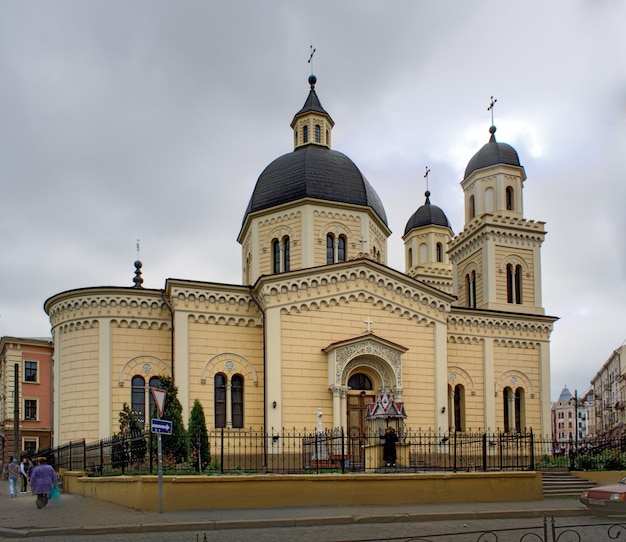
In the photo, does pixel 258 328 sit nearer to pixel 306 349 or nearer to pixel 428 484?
pixel 306 349

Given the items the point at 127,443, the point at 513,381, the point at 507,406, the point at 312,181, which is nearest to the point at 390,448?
the point at 127,443

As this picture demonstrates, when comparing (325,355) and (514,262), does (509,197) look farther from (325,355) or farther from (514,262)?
(325,355)

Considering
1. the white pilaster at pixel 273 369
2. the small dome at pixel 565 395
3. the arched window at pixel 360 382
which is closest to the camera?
the white pilaster at pixel 273 369

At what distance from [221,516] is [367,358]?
14694mm

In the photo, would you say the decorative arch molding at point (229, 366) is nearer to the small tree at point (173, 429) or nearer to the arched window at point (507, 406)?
the small tree at point (173, 429)

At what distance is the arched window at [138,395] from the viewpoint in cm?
2888

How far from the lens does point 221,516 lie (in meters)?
15.3

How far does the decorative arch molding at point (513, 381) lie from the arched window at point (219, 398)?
13.3 m

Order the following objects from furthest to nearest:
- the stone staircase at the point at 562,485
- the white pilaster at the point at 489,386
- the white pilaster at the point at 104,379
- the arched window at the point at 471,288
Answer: the arched window at the point at 471,288, the white pilaster at the point at 489,386, the white pilaster at the point at 104,379, the stone staircase at the point at 562,485

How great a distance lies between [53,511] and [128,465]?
13.7ft

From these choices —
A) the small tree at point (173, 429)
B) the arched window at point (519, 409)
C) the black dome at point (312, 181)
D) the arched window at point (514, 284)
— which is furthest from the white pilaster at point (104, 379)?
the arched window at point (514, 284)

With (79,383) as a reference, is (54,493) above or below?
below

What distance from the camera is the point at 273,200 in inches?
1371

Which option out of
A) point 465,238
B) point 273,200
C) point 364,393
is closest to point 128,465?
point 364,393
